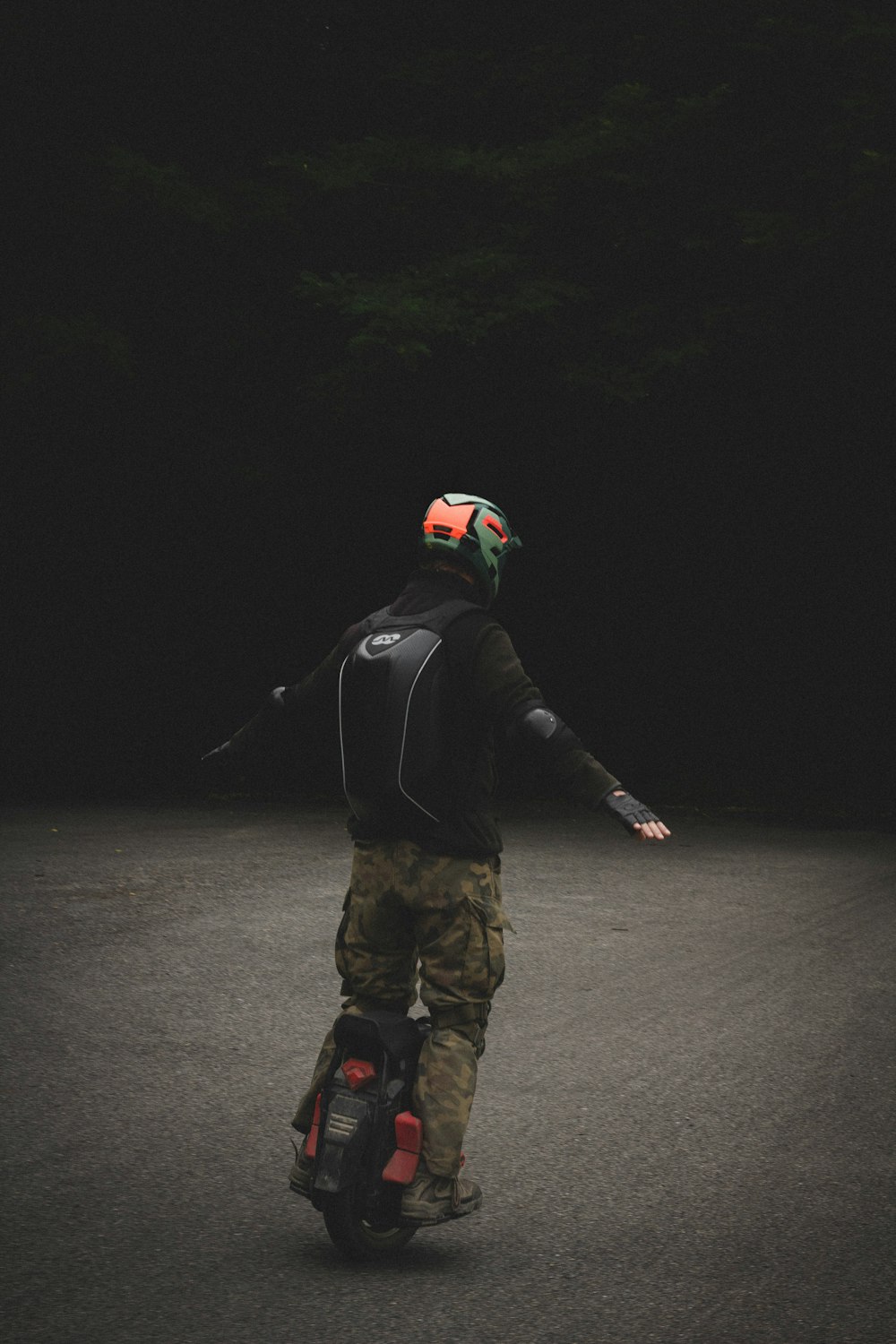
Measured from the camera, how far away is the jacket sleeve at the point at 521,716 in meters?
4.15

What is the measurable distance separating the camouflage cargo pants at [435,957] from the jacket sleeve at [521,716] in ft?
1.25

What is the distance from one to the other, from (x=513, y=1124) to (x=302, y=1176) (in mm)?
1335

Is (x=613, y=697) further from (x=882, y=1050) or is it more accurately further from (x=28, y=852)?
(x=882, y=1050)

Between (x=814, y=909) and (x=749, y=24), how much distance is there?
463 inches

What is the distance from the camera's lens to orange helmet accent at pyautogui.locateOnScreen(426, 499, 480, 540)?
4.46 metres

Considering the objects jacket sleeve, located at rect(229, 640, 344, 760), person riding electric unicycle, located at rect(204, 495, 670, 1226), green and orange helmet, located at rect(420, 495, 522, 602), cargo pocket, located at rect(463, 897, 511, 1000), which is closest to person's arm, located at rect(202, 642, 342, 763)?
jacket sleeve, located at rect(229, 640, 344, 760)

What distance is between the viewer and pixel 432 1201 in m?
4.17

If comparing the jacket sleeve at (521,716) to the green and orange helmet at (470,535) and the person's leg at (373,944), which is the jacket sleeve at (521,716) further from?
the person's leg at (373,944)

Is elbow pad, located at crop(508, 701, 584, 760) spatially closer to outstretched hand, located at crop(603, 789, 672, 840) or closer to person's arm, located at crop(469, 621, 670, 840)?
person's arm, located at crop(469, 621, 670, 840)

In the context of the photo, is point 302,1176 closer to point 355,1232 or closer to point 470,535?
point 355,1232

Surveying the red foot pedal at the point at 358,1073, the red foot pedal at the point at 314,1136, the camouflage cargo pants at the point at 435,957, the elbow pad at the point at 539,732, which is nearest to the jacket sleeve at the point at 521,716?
the elbow pad at the point at 539,732

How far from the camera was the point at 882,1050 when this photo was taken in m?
6.45

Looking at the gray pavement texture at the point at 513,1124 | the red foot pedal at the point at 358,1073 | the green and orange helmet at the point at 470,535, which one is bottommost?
the gray pavement texture at the point at 513,1124

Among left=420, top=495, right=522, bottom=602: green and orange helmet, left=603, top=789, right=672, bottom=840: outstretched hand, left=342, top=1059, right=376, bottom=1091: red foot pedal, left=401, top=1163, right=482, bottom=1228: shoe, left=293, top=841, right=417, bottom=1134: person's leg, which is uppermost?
left=420, top=495, right=522, bottom=602: green and orange helmet
